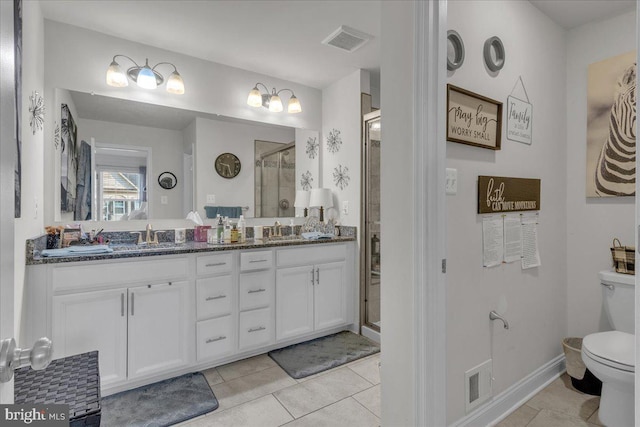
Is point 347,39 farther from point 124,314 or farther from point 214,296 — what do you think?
point 124,314

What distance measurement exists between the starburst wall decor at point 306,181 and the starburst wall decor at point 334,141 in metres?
0.34

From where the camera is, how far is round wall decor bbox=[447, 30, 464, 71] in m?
1.47

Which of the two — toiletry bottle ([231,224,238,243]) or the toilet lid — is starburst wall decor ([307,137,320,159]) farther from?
the toilet lid

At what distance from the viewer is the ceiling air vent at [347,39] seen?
237 cm

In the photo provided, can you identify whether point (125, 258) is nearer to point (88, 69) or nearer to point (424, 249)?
point (88, 69)

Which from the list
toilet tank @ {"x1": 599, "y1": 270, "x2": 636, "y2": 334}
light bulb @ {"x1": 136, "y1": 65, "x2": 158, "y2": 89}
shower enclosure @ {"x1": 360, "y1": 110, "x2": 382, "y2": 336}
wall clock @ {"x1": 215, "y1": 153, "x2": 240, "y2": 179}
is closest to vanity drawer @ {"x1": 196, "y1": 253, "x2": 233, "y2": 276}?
wall clock @ {"x1": 215, "y1": 153, "x2": 240, "y2": 179}

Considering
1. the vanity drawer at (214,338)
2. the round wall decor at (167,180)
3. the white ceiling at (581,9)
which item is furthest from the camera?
the round wall decor at (167,180)

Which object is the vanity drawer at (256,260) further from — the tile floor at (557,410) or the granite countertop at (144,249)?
the tile floor at (557,410)

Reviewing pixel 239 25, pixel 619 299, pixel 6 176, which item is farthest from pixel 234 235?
pixel 619 299

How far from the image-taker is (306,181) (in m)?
3.43

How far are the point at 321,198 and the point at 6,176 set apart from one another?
2658 millimetres

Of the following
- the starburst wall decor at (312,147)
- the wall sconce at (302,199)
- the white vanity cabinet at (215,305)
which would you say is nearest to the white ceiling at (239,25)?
the starburst wall decor at (312,147)

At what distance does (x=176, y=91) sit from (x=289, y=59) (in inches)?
37.7

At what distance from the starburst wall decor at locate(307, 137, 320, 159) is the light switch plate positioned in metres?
2.10
